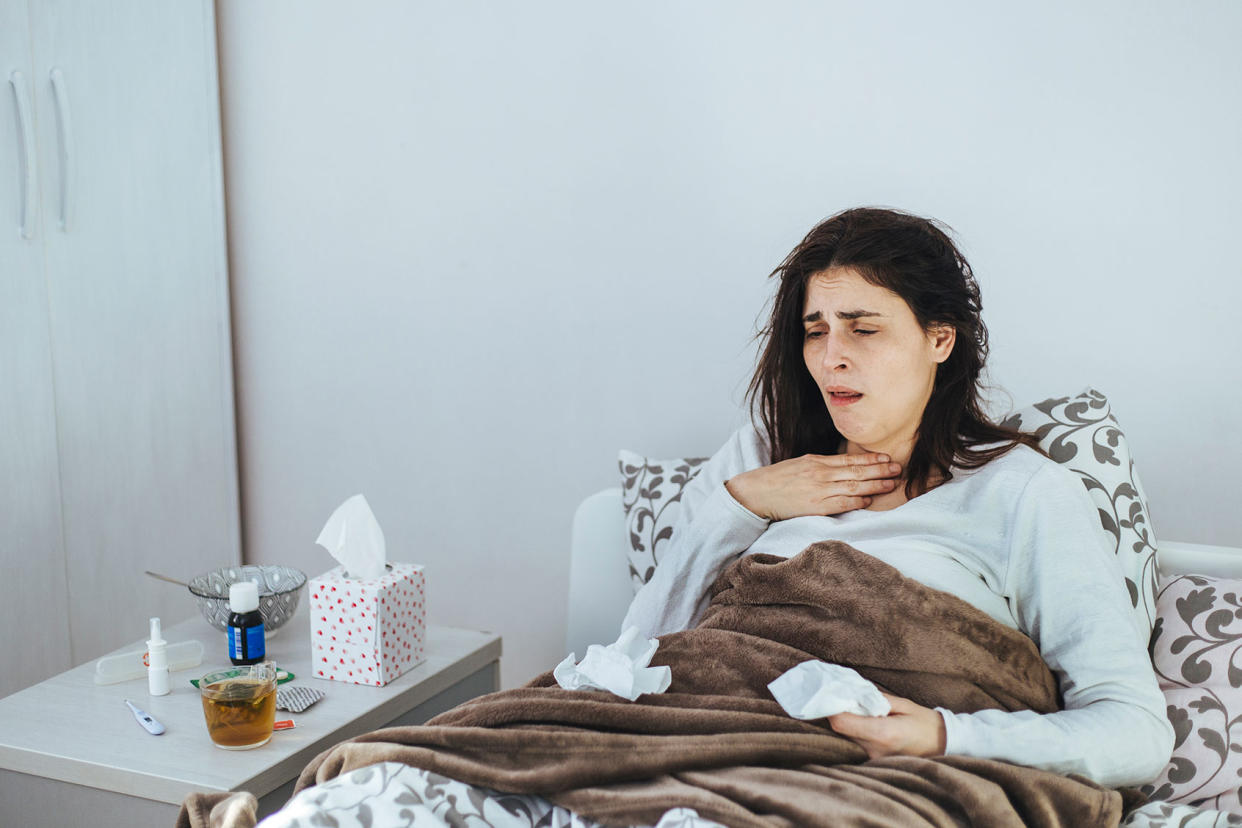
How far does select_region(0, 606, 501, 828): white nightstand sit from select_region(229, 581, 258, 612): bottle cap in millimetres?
149

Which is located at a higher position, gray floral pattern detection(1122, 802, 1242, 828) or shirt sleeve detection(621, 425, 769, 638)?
shirt sleeve detection(621, 425, 769, 638)

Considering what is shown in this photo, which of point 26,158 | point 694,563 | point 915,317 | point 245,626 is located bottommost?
point 245,626

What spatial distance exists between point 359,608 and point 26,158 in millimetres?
1137

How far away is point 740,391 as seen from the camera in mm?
2043

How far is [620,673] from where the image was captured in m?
1.26

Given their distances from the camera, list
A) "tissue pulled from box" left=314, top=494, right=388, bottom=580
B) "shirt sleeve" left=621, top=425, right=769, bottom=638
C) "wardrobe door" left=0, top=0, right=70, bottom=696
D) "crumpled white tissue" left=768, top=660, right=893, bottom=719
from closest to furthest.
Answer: "crumpled white tissue" left=768, top=660, right=893, bottom=719 → "shirt sleeve" left=621, top=425, right=769, bottom=638 → "tissue pulled from box" left=314, top=494, right=388, bottom=580 → "wardrobe door" left=0, top=0, right=70, bottom=696

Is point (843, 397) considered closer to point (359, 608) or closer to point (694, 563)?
point (694, 563)

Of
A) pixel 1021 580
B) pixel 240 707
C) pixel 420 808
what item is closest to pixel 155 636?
pixel 240 707

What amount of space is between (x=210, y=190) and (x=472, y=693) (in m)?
1.34

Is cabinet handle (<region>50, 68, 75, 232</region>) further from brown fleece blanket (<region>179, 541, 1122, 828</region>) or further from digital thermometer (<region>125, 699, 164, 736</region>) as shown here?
brown fleece blanket (<region>179, 541, 1122, 828</region>)

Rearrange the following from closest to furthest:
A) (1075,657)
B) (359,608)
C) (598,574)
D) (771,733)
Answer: (771,733), (1075,657), (359,608), (598,574)

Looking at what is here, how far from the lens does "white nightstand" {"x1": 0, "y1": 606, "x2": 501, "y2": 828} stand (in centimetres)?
137

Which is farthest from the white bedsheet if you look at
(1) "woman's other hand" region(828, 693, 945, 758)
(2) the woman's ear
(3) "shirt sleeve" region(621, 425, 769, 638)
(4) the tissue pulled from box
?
(2) the woman's ear

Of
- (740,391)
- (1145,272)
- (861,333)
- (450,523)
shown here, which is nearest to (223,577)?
(450,523)
